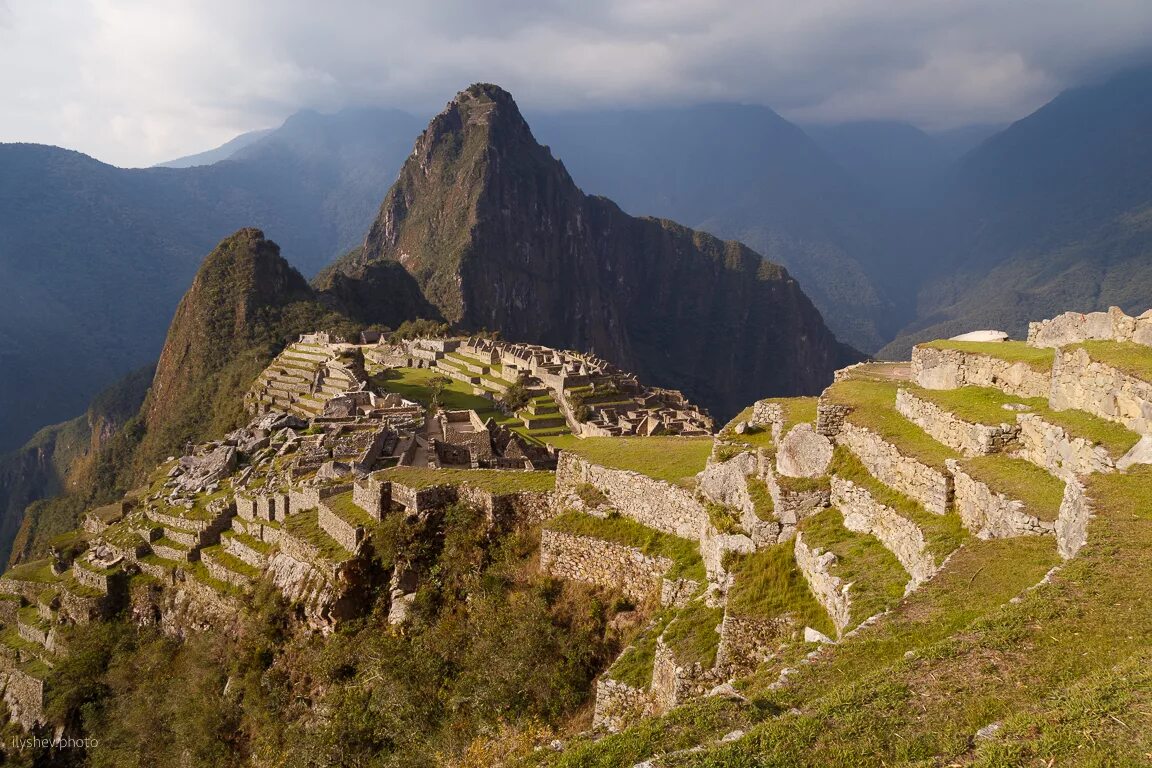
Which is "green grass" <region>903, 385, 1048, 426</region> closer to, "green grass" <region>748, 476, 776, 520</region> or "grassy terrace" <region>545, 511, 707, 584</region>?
"green grass" <region>748, 476, 776, 520</region>

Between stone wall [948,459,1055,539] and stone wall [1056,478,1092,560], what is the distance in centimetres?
20

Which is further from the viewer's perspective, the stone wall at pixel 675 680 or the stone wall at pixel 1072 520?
the stone wall at pixel 675 680

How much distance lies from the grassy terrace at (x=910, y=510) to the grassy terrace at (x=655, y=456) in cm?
286

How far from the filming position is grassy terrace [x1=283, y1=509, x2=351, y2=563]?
49.4ft

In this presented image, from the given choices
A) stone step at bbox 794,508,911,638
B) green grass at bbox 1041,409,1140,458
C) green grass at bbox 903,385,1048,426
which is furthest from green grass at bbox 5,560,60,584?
green grass at bbox 1041,409,1140,458

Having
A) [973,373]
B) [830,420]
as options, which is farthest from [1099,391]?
[830,420]

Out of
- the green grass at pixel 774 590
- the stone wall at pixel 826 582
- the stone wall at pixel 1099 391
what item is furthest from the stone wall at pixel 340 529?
the stone wall at pixel 1099 391

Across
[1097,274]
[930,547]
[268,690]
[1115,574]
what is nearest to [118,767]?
[268,690]

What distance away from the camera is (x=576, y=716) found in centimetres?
950

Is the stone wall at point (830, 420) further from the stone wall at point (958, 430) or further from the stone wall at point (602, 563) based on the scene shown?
the stone wall at point (602, 563)

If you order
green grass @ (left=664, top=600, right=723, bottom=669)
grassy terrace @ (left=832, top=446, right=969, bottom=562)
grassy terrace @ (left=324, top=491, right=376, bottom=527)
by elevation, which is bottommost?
green grass @ (left=664, top=600, right=723, bottom=669)

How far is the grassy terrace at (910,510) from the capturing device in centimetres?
686

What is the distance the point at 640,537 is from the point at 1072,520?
6.59 m

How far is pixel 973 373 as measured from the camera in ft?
33.4
